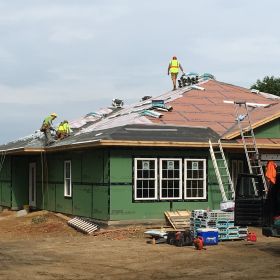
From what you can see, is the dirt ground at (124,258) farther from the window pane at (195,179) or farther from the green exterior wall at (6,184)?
the green exterior wall at (6,184)

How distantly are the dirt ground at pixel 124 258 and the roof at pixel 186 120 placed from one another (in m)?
3.27

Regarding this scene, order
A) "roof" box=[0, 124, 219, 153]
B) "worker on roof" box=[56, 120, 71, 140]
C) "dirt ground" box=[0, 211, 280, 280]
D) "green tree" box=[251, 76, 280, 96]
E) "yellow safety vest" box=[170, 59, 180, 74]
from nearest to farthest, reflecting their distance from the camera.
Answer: "dirt ground" box=[0, 211, 280, 280] → "roof" box=[0, 124, 219, 153] → "worker on roof" box=[56, 120, 71, 140] → "yellow safety vest" box=[170, 59, 180, 74] → "green tree" box=[251, 76, 280, 96]

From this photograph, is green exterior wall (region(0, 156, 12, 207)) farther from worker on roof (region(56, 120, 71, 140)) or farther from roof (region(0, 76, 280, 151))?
worker on roof (region(56, 120, 71, 140))

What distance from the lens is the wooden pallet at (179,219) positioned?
1864 cm

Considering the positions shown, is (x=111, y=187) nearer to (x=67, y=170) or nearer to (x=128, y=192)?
(x=128, y=192)

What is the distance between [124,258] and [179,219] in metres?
5.81

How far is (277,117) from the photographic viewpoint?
829 inches

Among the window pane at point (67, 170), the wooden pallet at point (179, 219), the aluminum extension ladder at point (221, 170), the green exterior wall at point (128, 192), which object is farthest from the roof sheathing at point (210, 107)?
the window pane at point (67, 170)

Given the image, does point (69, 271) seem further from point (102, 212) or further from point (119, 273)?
point (102, 212)

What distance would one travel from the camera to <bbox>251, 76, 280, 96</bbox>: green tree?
5162 centimetres

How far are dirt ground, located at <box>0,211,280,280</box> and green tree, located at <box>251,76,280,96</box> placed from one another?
114ft

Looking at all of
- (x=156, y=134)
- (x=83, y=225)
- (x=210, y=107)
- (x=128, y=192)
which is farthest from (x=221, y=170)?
(x=83, y=225)

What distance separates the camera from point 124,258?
13273 millimetres

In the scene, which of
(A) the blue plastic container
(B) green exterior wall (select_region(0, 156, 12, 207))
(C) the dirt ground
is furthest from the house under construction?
(B) green exterior wall (select_region(0, 156, 12, 207))
